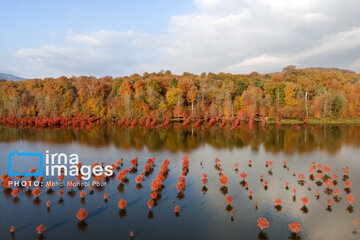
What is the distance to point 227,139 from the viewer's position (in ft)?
141

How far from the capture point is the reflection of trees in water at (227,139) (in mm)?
37375

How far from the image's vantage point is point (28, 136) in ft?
159

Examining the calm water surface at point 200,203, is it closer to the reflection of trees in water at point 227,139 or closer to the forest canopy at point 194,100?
the reflection of trees in water at point 227,139

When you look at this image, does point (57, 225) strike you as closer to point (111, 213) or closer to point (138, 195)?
point (111, 213)

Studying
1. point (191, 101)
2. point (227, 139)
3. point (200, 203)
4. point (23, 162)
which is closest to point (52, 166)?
point (23, 162)

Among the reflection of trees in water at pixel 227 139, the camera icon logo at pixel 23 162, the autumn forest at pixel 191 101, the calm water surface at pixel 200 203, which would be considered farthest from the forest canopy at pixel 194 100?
the camera icon logo at pixel 23 162

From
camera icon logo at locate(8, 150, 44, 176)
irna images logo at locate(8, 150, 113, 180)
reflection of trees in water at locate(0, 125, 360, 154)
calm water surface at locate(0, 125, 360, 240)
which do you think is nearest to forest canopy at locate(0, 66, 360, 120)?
reflection of trees in water at locate(0, 125, 360, 154)

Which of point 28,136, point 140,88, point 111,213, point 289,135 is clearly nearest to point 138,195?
point 111,213

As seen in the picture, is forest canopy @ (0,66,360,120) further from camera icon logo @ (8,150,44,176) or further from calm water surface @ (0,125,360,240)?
camera icon logo @ (8,150,44,176)

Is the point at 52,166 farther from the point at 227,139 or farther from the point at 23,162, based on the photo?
the point at 227,139

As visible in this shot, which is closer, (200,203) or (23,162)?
(200,203)

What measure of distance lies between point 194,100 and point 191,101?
6.74ft

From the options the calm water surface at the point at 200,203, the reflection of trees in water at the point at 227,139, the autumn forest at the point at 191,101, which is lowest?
the calm water surface at the point at 200,203

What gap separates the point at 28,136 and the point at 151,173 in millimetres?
35419
